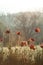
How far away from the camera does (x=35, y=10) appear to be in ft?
7.26

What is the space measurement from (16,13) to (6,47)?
278 millimetres

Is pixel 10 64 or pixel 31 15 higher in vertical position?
pixel 31 15

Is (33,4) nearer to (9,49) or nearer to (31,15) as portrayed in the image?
(31,15)

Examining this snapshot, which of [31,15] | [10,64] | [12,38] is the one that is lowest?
[10,64]

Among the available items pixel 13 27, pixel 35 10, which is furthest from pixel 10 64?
pixel 35 10

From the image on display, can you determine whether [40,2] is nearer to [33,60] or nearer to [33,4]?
[33,4]

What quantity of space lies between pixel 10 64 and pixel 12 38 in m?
0.20

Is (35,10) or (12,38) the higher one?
(35,10)

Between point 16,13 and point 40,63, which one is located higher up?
point 16,13

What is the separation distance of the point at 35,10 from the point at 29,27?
0.14m

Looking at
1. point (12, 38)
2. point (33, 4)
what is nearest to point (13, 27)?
point (12, 38)

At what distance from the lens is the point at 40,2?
2.20 m

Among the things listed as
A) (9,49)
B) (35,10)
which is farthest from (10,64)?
(35,10)

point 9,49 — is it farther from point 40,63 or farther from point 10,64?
point 40,63
